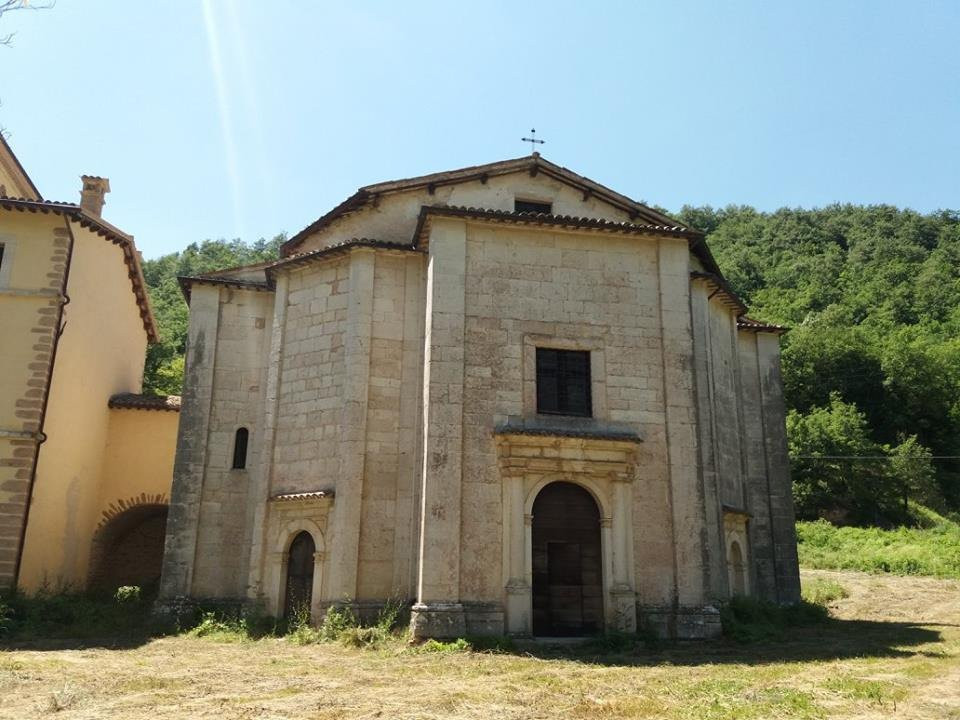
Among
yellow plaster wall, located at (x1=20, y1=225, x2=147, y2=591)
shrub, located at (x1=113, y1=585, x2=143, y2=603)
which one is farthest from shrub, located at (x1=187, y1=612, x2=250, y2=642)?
yellow plaster wall, located at (x1=20, y1=225, x2=147, y2=591)

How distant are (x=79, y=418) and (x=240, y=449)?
4.53m

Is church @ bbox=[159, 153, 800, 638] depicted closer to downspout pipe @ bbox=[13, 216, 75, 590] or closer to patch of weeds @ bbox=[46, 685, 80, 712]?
downspout pipe @ bbox=[13, 216, 75, 590]

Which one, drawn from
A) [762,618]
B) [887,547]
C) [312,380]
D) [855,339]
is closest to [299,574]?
[312,380]

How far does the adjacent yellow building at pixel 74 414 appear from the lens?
1736 centimetres

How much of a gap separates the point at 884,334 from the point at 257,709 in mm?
64997

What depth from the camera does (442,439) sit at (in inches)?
566

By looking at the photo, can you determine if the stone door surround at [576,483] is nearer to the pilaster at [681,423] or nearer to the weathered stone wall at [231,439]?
the pilaster at [681,423]

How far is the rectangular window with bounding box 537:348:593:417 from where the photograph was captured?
1541 centimetres

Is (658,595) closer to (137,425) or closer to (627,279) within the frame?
(627,279)

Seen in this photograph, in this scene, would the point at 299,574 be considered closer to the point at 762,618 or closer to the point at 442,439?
the point at 442,439

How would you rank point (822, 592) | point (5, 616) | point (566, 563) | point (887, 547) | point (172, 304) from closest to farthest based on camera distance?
point (566, 563)
point (5, 616)
point (822, 592)
point (887, 547)
point (172, 304)

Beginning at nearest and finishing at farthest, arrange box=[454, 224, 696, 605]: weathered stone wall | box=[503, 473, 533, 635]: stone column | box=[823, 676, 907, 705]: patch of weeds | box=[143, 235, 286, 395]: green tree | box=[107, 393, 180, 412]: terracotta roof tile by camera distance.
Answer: box=[823, 676, 907, 705]: patch of weeds
box=[503, 473, 533, 635]: stone column
box=[454, 224, 696, 605]: weathered stone wall
box=[107, 393, 180, 412]: terracotta roof tile
box=[143, 235, 286, 395]: green tree

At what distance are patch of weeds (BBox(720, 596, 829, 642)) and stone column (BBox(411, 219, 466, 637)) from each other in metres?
4.90

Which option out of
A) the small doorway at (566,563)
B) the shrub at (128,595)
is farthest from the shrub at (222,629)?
the small doorway at (566,563)
